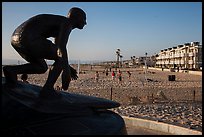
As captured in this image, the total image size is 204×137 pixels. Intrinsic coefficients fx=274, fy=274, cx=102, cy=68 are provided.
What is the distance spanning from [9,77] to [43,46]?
0.69 metres

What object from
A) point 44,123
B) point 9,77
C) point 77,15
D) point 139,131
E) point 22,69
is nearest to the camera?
point 44,123

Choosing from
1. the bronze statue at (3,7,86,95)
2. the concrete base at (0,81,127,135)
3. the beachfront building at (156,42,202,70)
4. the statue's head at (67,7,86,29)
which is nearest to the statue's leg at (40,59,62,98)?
the bronze statue at (3,7,86,95)

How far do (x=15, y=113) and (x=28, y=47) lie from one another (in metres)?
1.02

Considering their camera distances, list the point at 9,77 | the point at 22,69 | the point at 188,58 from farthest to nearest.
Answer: the point at 188,58 → the point at 22,69 → the point at 9,77

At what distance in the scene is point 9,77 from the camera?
4.13 metres

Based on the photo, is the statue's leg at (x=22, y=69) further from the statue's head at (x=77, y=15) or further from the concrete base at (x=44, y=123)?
the statue's head at (x=77, y=15)

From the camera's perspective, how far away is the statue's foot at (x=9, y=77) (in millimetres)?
4047

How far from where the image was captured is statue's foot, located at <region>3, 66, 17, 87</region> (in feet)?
13.3

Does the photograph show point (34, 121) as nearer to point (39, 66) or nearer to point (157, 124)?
point (39, 66)

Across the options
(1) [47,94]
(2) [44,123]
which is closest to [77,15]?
(1) [47,94]

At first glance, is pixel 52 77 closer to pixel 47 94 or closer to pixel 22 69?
pixel 47 94

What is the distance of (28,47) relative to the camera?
4145mm

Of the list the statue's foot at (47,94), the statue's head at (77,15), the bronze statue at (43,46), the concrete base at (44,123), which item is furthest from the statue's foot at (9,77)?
the statue's head at (77,15)

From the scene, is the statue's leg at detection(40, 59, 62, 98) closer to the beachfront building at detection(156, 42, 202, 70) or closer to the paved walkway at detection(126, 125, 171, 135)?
the paved walkway at detection(126, 125, 171, 135)
